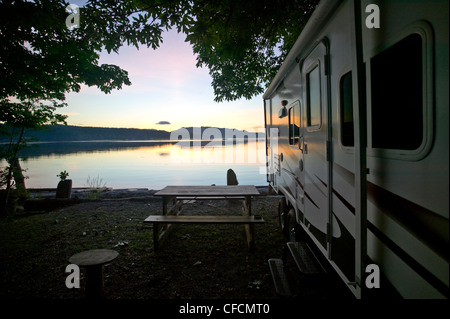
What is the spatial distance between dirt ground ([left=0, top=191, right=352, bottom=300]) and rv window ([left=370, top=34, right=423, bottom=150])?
263cm

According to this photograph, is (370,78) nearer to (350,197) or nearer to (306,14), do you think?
(350,197)

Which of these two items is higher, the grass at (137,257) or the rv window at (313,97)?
the rv window at (313,97)

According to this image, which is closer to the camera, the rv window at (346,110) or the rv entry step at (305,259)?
the rv window at (346,110)

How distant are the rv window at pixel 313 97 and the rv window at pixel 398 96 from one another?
1092 mm

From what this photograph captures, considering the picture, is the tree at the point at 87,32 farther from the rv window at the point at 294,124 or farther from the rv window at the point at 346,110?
the rv window at the point at 346,110

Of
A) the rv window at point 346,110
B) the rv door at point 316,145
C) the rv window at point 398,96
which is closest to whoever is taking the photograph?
the rv window at point 398,96

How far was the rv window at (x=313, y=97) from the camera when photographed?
3.01 metres

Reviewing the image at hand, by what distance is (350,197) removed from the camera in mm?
2215

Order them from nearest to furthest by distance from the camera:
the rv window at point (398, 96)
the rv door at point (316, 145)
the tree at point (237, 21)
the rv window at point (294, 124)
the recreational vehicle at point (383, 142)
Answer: the recreational vehicle at point (383, 142) → the rv window at point (398, 96) → the rv door at point (316, 145) → the rv window at point (294, 124) → the tree at point (237, 21)

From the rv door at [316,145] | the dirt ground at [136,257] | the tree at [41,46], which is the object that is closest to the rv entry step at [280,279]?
the dirt ground at [136,257]

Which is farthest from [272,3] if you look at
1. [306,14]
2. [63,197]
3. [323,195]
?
[63,197]

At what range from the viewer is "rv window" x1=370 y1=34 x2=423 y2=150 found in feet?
4.96

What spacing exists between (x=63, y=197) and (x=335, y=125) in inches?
415

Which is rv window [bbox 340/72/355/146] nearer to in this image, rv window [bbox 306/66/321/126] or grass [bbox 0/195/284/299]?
rv window [bbox 306/66/321/126]
